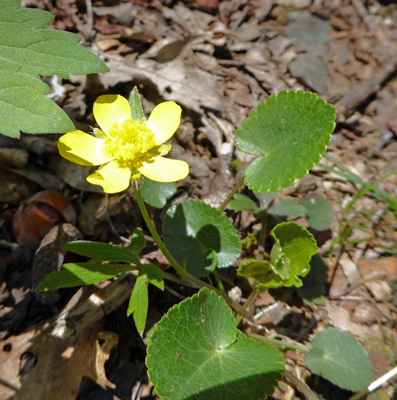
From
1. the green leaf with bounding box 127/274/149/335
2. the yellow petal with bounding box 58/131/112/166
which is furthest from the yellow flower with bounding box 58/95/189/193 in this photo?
the green leaf with bounding box 127/274/149/335

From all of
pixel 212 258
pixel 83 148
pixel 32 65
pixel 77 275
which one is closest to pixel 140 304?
pixel 77 275

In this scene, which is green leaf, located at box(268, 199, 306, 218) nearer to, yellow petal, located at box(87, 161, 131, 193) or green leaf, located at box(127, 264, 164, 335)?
green leaf, located at box(127, 264, 164, 335)

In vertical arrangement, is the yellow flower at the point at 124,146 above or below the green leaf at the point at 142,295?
above

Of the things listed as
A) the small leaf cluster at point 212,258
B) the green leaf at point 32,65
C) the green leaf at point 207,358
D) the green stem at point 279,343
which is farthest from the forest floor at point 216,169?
the green leaf at point 32,65

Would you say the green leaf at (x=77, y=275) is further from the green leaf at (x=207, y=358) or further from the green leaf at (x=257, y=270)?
the green leaf at (x=257, y=270)

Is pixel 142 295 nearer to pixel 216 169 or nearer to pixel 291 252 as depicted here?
pixel 291 252

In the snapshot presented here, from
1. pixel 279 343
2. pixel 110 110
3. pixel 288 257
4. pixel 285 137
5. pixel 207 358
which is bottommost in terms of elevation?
pixel 279 343
